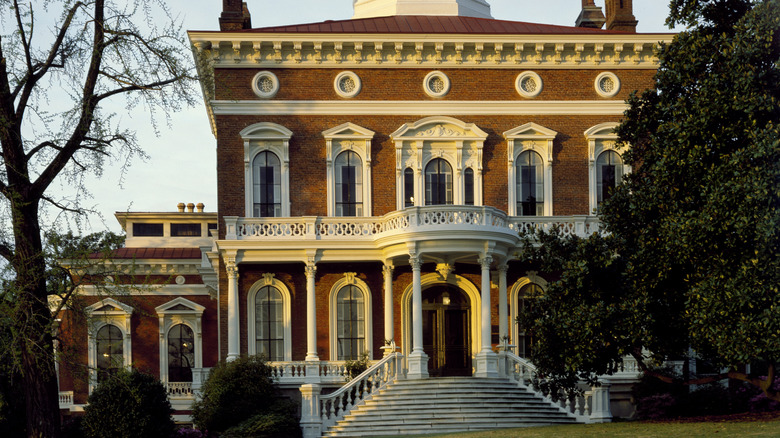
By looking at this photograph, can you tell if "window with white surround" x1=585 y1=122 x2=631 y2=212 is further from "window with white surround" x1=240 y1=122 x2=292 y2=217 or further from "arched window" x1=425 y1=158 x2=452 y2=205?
"window with white surround" x1=240 y1=122 x2=292 y2=217

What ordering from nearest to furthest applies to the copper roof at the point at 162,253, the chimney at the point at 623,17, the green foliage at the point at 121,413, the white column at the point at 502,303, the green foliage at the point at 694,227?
the green foliage at the point at 694,227
the green foliage at the point at 121,413
the white column at the point at 502,303
the chimney at the point at 623,17
the copper roof at the point at 162,253

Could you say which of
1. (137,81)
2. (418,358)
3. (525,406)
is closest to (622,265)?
(525,406)

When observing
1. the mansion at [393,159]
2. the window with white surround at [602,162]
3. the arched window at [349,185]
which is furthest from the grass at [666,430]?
the window with white surround at [602,162]

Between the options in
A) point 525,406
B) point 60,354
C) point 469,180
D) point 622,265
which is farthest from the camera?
point 469,180

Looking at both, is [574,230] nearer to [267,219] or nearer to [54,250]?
[267,219]

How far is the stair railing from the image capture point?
24.8 meters

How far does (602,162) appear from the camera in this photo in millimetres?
31312

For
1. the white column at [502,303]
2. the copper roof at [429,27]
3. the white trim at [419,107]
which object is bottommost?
the white column at [502,303]

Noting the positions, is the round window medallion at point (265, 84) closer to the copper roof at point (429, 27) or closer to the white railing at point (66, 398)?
the copper roof at point (429, 27)

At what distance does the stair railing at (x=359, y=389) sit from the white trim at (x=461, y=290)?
289cm

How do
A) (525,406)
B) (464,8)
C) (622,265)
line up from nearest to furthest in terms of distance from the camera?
(622,265) < (525,406) < (464,8)

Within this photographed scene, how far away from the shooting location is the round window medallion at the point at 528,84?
31125mm

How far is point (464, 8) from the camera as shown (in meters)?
37.1

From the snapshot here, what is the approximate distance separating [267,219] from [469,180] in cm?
631
